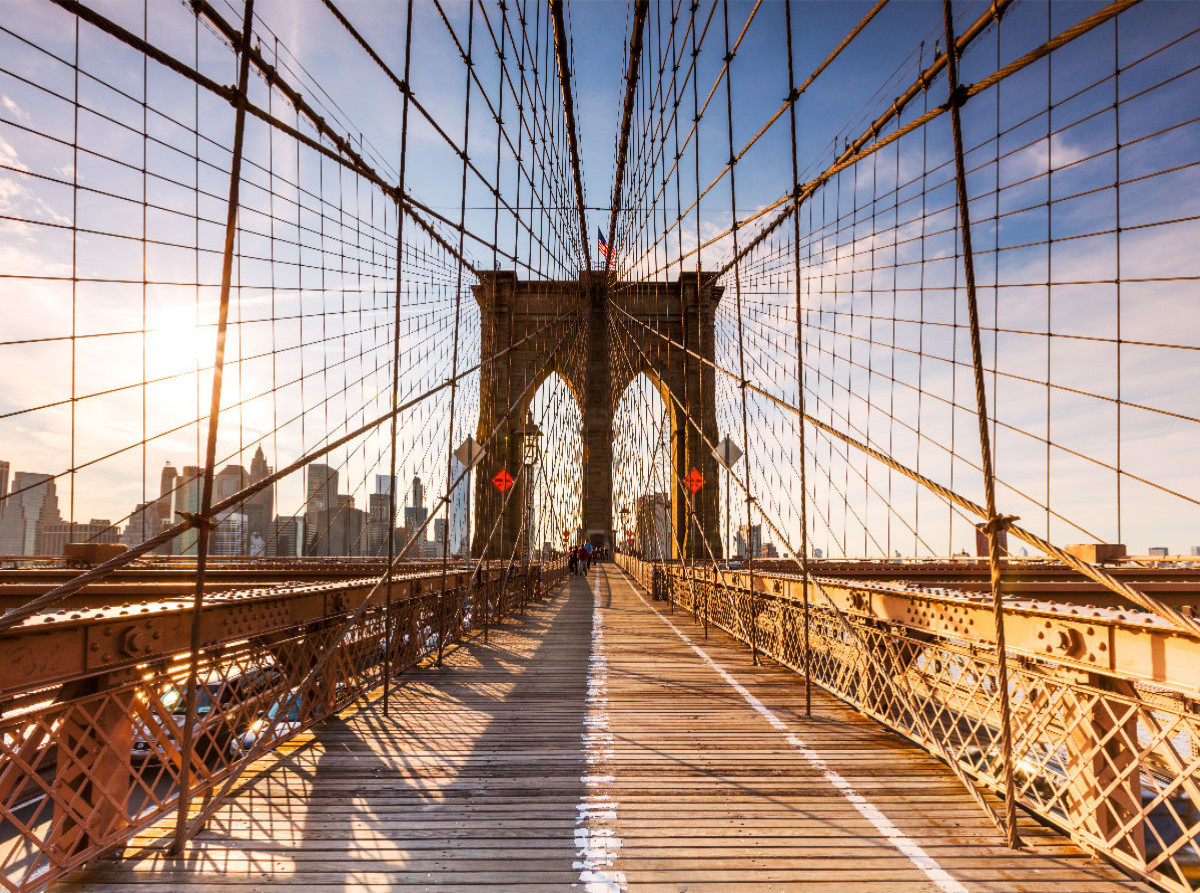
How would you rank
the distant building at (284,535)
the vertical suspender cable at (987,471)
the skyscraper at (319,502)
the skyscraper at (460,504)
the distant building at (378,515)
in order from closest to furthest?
1. the vertical suspender cable at (987,471)
2. the skyscraper at (460,504)
3. the distant building at (284,535)
4. the skyscraper at (319,502)
5. the distant building at (378,515)

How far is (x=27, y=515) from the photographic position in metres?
10.2

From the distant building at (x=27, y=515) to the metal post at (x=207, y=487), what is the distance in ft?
23.9

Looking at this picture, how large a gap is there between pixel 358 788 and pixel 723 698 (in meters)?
3.30

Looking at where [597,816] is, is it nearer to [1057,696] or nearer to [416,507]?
[1057,696]

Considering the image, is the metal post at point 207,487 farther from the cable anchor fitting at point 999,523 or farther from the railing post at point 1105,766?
the railing post at point 1105,766

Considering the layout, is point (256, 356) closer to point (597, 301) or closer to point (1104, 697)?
point (1104, 697)

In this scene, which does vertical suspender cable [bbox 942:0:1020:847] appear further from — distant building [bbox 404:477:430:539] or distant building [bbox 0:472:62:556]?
distant building [bbox 404:477:430:539]

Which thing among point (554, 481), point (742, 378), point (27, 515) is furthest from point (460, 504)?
point (742, 378)

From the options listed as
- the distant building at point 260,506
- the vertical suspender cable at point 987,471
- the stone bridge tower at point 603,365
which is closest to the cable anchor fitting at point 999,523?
the vertical suspender cable at point 987,471

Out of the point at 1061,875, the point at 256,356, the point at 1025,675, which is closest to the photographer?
the point at 1061,875

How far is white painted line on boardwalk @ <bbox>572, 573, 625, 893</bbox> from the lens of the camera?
9.15ft

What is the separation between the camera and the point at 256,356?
31.8 feet

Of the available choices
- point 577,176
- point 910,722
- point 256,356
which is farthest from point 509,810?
point 577,176

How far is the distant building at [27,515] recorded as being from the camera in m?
9.05
